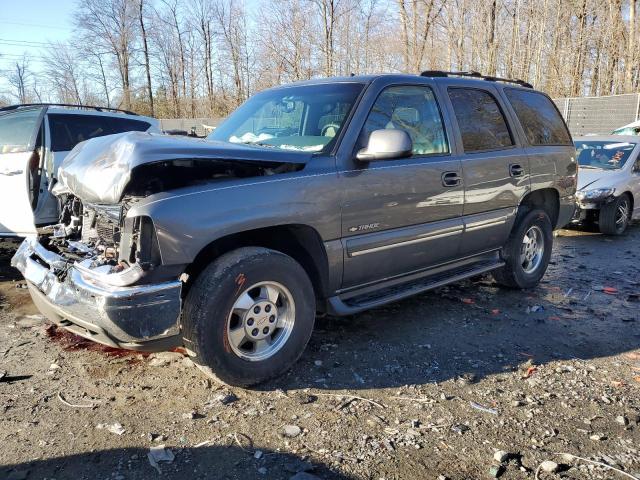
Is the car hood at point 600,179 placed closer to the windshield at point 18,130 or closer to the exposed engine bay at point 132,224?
the exposed engine bay at point 132,224

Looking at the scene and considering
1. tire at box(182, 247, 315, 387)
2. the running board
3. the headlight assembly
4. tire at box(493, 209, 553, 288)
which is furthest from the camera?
the headlight assembly

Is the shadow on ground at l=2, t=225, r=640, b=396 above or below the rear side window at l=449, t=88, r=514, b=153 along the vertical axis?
below

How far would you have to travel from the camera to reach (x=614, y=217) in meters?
8.62

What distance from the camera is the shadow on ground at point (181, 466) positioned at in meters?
2.52

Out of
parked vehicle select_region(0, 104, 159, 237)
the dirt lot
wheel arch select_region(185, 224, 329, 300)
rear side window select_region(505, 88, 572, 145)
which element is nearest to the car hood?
rear side window select_region(505, 88, 572, 145)

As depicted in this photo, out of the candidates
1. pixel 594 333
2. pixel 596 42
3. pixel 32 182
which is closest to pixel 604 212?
pixel 594 333

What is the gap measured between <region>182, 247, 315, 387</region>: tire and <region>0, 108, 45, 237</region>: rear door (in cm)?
337

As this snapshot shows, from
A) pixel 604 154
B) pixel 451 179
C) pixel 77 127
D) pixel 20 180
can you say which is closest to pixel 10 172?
pixel 20 180

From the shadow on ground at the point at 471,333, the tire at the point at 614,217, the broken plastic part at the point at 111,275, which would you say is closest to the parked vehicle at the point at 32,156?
A: the broken plastic part at the point at 111,275

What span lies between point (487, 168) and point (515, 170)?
487mm

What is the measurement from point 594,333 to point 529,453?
83.9 inches

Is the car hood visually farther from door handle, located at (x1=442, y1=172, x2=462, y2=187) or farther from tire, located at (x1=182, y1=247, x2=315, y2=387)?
tire, located at (x1=182, y1=247, x2=315, y2=387)

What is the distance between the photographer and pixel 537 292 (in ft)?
18.4

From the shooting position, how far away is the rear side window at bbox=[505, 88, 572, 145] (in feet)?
17.5
